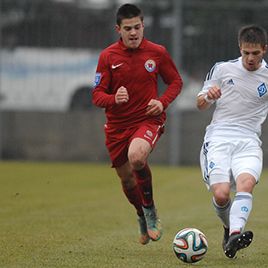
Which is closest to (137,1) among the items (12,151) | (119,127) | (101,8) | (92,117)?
(101,8)

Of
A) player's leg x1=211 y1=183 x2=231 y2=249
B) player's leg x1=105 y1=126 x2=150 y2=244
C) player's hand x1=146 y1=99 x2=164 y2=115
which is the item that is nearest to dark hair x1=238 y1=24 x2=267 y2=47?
player's hand x1=146 y1=99 x2=164 y2=115

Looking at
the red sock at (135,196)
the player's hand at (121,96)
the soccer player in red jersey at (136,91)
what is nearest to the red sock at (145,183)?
the soccer player in red jersey at (136,91)

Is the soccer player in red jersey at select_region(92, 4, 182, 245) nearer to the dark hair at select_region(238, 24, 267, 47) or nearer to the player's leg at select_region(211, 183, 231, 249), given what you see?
the player's leg at select_region(211, 183, 231, 249)

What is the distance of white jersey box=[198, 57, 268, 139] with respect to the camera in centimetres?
887

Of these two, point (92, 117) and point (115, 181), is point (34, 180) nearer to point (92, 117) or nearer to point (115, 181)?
point (115, 181)

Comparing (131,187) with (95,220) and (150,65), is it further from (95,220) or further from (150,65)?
(95,220)

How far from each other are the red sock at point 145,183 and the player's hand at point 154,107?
1.74 ft

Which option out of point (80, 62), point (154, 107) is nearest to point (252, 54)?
point (154, 107)

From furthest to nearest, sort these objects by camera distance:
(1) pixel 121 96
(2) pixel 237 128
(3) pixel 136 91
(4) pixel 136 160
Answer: (3) pixel 136 91
(4) pixel 136 160
(1) pixel 121 96
(2) pixel 237 128

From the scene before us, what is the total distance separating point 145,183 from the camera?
9.64 m

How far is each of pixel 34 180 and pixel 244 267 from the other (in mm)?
10006

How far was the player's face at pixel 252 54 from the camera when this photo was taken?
338 inches

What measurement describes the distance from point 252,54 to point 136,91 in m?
1.41

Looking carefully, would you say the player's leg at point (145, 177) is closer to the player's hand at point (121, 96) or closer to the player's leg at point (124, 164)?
the player's leg at point (124, 164)
